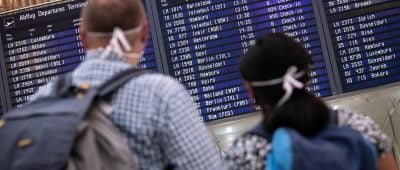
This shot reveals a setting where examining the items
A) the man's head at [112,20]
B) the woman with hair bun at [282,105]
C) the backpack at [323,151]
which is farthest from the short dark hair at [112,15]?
the backpack at [323,151]

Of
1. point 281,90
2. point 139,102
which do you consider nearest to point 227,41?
point 281,90

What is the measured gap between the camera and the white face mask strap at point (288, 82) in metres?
1.68

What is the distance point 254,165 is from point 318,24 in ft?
9.19

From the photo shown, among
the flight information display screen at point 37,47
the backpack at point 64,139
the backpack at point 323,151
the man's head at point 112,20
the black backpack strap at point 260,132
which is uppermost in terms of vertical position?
the flight information display screen at point 37,47

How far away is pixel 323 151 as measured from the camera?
154 centimetres

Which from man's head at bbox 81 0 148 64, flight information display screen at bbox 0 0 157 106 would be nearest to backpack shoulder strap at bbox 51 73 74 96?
man's head at bbox 81 0 148 64

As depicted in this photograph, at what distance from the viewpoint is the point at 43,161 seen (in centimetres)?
134

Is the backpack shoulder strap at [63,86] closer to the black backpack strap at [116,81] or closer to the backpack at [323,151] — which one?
the black backpack strap at [116,81]

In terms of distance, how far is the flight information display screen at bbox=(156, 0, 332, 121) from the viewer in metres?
4.31

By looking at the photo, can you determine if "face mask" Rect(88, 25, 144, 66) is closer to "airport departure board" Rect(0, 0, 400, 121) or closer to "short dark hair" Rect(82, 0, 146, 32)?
"short dark hair" Rect(82, 0, 146, 32)

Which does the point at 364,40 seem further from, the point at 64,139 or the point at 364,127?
the point at 64,139

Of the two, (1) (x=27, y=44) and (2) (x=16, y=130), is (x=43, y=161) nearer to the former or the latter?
(2) (x=16, y=130)

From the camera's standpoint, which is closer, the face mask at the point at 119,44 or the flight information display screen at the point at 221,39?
the face mask at the point at 119,44

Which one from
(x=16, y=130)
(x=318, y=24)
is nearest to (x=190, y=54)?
(x=318, y=24)
